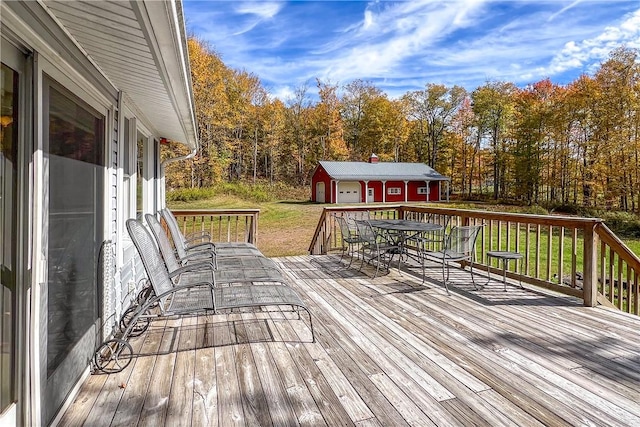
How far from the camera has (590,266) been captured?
390 centimetres

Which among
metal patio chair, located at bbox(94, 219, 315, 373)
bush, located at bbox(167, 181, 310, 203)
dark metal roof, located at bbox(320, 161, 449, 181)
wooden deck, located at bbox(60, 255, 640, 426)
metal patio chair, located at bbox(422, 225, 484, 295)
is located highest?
dark metal roof, located at bbox(320, 161, 449, 181)

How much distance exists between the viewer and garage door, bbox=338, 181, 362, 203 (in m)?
24.4

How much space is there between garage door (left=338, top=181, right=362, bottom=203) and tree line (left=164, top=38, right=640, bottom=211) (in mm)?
5445

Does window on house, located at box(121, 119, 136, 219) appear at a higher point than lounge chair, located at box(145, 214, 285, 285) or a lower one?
higher

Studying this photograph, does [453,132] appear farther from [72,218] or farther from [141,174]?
[72,218]

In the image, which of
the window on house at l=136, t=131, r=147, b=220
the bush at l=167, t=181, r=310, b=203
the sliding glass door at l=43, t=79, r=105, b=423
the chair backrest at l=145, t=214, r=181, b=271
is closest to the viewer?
the sliding glass door at l=43, t=79, r=105, b=423

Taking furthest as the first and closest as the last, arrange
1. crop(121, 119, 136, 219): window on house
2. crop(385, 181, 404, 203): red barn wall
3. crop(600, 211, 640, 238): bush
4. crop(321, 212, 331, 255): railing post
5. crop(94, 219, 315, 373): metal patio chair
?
crop(385, 181, 404, 203): red barn wall → crop(600, 211, 640, 238): bush → crop(321, 212, 331, 255): railing post → crop(121, 119, 136, 219): window on house → crop(94, 219, 315, 373): metal patio chair

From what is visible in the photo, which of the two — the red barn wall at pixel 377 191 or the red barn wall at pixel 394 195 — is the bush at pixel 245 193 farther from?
the red barn wall at pixel 394 195

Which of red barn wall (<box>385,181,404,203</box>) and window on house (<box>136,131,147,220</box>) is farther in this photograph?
red barn wall (<box>385,181,404,203</box>)

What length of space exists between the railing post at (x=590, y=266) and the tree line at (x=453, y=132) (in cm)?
1726

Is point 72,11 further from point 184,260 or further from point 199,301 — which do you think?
point 184,260

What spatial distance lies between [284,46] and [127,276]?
19.1 metres

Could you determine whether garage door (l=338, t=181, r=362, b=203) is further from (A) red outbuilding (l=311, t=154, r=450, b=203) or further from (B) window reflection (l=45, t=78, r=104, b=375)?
(B) window reflection (l=45, t=78, r=104, b=375)

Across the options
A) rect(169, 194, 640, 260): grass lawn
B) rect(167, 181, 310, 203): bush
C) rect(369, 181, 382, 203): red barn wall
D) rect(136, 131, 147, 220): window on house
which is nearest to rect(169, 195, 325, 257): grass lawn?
rect(169, 194, 640, 260): grass lawn
